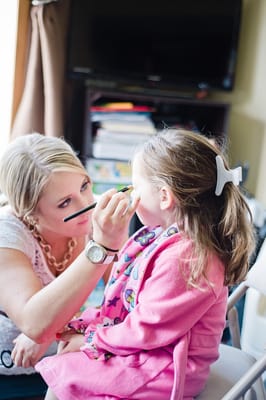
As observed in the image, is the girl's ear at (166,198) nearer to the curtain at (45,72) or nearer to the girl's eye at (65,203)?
the girl's eye at (65,203)

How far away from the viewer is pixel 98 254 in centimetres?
93

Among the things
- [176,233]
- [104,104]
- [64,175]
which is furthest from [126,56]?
[176,233]

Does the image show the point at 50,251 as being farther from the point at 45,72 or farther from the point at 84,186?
the point at 45,72

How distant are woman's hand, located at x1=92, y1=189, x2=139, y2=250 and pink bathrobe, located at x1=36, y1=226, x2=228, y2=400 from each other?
0.10m

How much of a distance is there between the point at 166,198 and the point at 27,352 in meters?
0.44

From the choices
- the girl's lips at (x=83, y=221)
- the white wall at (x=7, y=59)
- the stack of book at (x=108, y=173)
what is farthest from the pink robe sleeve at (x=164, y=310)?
the white wall at (x=7, y=59)

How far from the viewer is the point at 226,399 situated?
0.90m

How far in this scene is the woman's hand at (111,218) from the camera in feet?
3.02

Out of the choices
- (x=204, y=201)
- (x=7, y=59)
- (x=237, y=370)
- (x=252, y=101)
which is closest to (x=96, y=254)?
(x=204, y=201)

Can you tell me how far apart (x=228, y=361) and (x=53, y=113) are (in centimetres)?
135

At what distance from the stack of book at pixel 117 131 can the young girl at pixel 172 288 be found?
115 centimetres

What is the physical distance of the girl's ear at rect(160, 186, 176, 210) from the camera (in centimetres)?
98

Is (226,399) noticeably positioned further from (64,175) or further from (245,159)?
(245,159)

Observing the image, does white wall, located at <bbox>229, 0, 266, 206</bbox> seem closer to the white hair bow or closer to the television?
the television
